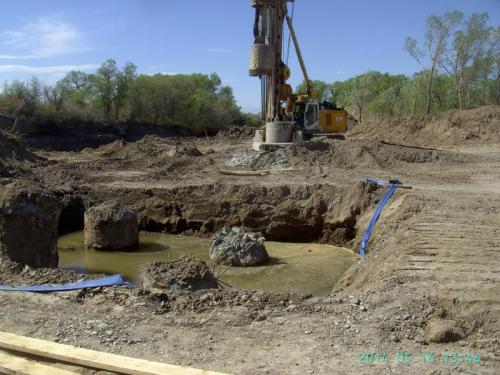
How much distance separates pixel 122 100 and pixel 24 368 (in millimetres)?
36868

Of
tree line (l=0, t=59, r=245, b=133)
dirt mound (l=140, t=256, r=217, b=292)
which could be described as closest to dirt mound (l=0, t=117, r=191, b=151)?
tree line (l=0, t=59, r=245, b=133)

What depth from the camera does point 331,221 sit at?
1281cm

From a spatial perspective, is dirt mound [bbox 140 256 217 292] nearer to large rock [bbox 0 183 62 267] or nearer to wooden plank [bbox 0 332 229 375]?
large rock [bbox 0 183 62 267]

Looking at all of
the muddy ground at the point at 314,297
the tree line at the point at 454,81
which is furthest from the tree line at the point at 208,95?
the muddy ground at the point at 314,297

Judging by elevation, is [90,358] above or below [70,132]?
below

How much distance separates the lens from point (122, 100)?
3916 cm

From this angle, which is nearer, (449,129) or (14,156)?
(14,156)

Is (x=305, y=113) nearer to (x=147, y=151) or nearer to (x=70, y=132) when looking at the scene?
(x=147, y=151)

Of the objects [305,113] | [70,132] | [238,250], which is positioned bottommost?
[238,250]

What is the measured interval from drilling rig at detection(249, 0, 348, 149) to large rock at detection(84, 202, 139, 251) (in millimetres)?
7312

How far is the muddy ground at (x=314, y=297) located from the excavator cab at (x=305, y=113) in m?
3.29

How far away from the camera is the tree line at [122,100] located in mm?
33438

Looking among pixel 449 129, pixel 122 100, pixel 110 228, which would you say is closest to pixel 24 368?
pixel 110 228

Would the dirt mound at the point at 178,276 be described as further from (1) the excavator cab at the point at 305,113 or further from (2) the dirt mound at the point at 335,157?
(1) the excavator cab at the point at 305,113
